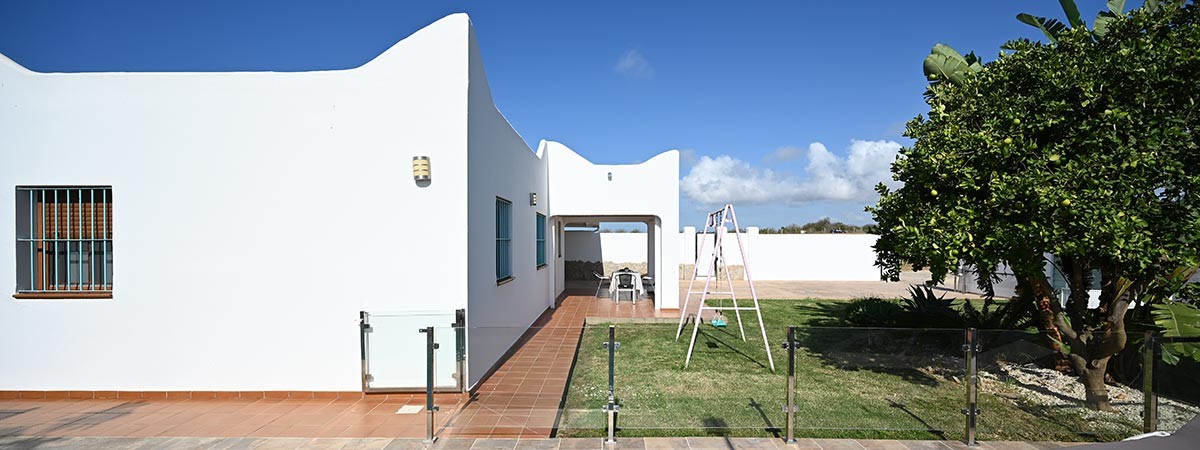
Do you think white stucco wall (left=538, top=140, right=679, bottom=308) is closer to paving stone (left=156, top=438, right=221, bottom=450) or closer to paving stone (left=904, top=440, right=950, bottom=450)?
paving stone (left=904, top=440, right=950, bottom=450)

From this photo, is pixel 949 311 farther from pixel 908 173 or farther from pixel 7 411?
pixel 7 411

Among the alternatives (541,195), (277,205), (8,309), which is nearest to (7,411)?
(8,309)

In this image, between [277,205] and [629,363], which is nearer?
[629,363]

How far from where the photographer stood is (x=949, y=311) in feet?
28.4

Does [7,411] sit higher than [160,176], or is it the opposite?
[160,176]

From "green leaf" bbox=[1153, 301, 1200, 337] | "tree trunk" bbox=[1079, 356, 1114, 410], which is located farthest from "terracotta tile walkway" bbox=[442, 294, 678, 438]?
"green leaf" bbox=[1153, 301, 1200, 337]

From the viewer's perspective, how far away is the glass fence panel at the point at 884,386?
14.6 feet

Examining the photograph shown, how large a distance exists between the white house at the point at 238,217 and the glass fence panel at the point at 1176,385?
236 inches

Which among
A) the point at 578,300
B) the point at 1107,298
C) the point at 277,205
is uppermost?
the point at 277,205

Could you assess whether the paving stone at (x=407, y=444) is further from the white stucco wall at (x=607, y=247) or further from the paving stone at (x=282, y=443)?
the white stucco wall at (x=607, y=247)

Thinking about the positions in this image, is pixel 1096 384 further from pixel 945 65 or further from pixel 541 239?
pixel 541 239

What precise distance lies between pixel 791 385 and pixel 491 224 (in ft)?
12.2

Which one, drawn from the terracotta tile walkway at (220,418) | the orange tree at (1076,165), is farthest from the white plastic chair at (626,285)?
the terracotta tile walkway at (220,418)

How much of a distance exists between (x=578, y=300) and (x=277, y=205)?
28.0 feet
